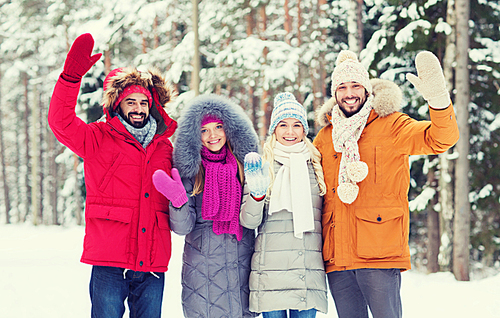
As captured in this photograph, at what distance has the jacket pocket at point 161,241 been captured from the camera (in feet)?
9.93

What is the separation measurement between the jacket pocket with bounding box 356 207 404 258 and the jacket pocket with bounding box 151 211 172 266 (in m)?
1.39

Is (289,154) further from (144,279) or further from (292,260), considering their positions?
(144,279)

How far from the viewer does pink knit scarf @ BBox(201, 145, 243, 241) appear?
307 centimetres

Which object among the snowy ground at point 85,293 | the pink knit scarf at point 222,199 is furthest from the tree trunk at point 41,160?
the pink knit scarf at point 222,199

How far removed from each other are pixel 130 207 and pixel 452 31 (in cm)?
718

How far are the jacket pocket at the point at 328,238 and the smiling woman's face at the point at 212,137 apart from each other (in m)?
0.98

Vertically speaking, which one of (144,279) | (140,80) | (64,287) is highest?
(140,80)

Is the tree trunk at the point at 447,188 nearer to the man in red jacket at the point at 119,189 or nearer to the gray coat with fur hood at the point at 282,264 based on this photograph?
the gray coat with fur hood at the point at 282,264

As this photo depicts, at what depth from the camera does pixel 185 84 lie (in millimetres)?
15398

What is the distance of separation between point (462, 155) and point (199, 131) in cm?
605

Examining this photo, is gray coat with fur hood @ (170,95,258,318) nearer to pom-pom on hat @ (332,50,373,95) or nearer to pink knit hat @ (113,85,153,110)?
pink knit hat @ (113,85,153,110)

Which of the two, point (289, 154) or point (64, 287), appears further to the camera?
point (64, 287)

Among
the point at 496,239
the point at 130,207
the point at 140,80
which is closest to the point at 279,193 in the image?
the point at 130,207

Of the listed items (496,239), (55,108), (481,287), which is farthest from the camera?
(496,239)
